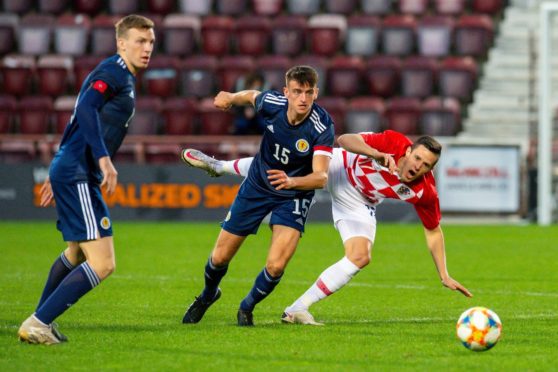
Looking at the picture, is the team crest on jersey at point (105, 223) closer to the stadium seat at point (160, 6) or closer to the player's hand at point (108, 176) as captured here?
the player's hand at point (108, 176)

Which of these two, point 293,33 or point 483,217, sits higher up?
point 293,33

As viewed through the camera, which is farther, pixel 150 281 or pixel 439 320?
pixel 150 281

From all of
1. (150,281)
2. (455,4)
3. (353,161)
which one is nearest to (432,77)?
(455,4)

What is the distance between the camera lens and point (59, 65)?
22.8 metres

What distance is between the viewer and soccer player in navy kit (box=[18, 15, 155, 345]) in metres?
7.28

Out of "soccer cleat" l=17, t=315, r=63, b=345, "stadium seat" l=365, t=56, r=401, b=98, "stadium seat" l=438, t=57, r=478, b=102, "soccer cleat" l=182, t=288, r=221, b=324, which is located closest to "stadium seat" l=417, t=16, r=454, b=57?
"stadium seat" l=438, t=57, r=478, b=102

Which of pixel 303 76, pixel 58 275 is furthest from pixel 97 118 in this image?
pixel 303 76

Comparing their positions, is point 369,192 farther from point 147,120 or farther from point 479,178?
point 147,120

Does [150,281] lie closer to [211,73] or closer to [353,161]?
[353,161]

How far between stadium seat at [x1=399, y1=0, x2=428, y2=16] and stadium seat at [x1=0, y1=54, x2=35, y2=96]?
7.41 metres

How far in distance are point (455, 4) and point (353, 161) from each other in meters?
15.4

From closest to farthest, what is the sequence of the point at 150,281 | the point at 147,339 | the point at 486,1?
the point at 147,339 < the point at 150,281 < the point at 486,1

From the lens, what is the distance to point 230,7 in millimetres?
24062

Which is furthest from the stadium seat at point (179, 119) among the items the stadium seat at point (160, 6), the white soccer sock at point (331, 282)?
the white soccer sock at point (331, 282)
